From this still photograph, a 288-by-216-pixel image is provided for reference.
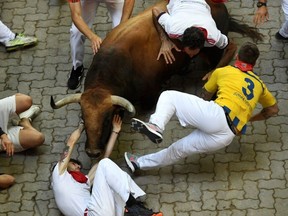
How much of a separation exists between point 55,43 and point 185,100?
2.85 meters

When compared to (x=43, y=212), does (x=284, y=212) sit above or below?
above

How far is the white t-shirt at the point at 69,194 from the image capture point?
24.9 feet

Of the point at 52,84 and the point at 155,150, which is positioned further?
the point at 52,84

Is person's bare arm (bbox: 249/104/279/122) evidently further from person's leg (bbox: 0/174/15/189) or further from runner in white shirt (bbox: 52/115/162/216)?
person's leg (bbox: 0/174/15/189)

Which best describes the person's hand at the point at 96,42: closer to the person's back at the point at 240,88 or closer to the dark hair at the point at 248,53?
the person's back at the point at 240,88

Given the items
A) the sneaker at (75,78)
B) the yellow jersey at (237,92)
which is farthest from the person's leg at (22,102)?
the yellow jersey at (237,92)

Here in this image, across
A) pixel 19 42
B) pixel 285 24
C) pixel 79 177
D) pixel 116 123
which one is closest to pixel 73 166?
pixel 79 177

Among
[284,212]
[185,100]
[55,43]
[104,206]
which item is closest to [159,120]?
[185,100]

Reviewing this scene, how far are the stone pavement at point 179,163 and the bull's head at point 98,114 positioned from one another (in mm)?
456

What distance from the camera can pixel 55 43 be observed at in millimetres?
9867

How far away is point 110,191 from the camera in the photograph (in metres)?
7.49

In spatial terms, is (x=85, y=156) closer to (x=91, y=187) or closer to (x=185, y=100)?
(x=91, y=187)

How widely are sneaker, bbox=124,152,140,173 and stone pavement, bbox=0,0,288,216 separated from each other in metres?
0.12

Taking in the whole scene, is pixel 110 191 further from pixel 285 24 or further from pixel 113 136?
pixel 285 24
